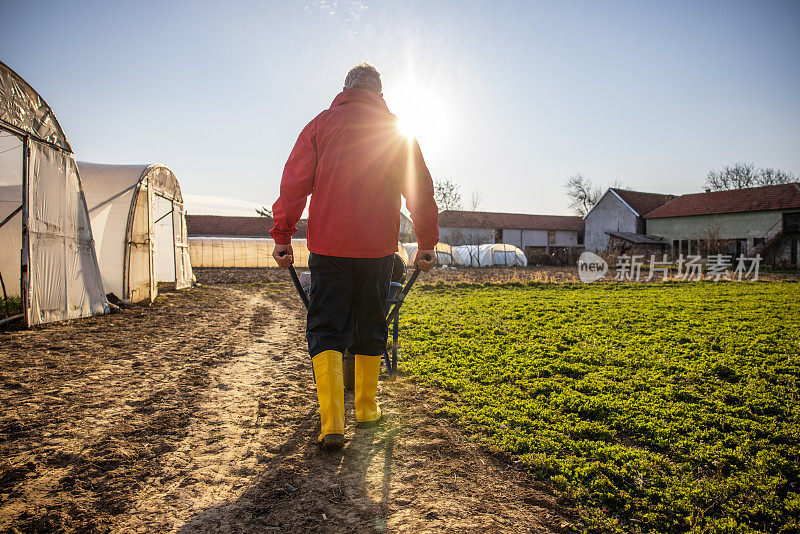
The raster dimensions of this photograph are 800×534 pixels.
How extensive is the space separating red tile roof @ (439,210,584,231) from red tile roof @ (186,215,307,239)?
695 inches

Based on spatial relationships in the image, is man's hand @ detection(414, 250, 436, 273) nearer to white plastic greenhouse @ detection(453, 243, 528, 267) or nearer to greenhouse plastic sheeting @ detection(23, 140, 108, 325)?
greenhouse plastic sheeting @ detection(23, 140, 108, 325)

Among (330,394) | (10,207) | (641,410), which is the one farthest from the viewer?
(10,207)

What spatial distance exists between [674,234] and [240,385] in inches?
1784

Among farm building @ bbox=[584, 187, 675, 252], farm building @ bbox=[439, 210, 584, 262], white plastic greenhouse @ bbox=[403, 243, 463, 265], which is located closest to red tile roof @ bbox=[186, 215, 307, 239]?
white plastic greenhouse @ bbox=[403, 243, 463, 265]

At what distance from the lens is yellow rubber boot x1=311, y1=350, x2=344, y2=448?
2.50 m

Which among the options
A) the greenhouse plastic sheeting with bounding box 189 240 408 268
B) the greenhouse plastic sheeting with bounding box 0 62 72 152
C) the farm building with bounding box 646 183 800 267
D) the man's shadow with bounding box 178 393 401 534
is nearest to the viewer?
the man's shadow with bounding box 178 393 401 534

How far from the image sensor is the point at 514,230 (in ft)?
172

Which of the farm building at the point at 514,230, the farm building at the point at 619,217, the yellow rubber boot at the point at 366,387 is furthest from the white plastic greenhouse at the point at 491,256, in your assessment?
the yellow rubber boot at the point at 366,387

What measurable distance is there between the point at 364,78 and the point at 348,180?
77 cm

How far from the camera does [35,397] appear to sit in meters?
3.39

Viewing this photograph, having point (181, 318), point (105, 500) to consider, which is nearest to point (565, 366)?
point (105, 500)

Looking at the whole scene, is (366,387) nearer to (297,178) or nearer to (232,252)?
(297,178)

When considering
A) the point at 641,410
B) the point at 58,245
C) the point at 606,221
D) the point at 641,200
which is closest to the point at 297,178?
the point at 641,410

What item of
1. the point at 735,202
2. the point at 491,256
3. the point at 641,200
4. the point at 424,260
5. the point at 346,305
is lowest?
the point at 346,305
